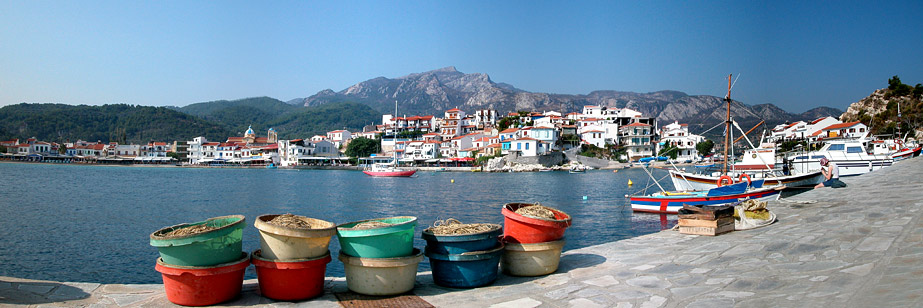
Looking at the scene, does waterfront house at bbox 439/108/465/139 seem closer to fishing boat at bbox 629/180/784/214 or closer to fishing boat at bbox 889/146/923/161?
fishing boat at bbox 889/146/923/161

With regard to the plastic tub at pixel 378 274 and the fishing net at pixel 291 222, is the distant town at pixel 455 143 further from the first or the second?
the fishing net at pixel 291 222

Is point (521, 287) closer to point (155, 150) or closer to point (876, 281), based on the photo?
point (876, 281)

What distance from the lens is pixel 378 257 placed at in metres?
5.16

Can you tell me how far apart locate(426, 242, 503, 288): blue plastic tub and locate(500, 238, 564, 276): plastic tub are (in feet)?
1.38

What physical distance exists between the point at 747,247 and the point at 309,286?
19.2 feet

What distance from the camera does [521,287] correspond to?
559 cm

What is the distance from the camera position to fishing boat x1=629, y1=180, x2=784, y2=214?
19031 millimetres

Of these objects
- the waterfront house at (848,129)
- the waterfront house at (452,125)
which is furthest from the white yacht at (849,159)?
the waterfront house at (452,125)

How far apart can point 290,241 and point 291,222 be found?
406 mm

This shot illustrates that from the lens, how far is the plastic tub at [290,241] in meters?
4.82

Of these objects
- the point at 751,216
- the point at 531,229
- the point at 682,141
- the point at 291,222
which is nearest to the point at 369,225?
the point at 291,222

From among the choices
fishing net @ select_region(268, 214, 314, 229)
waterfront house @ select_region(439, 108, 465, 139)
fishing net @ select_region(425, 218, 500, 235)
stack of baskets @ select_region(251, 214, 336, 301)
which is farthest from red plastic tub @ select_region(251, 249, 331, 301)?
waterfront house @ select_region(439, 108, 465, 139)

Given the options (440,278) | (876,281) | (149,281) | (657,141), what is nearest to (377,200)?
(149,281)

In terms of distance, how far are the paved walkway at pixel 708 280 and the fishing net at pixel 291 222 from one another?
78 cm
